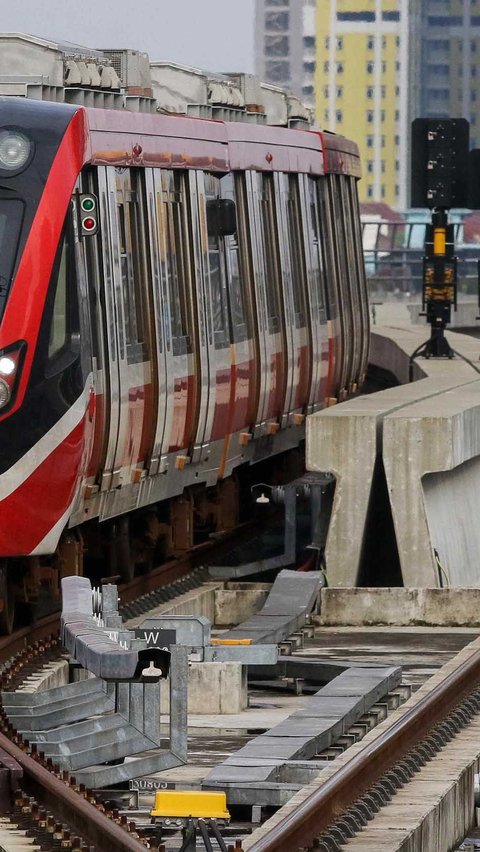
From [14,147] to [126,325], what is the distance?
6.58 feet

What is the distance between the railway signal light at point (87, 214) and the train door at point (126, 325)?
2.45 feet

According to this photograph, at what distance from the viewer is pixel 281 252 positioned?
2002 cm

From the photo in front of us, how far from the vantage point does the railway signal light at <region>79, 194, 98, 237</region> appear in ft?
44.8

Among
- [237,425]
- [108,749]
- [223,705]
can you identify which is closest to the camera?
[108,749]

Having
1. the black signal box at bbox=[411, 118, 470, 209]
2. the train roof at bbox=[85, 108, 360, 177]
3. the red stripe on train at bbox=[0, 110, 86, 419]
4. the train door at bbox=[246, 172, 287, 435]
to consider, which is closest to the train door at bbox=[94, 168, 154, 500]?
the train roof at bbox=[85, 108, 360, 177]

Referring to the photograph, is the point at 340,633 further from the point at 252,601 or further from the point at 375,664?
the point at 375,664

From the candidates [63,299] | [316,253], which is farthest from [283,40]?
A: [63,299]

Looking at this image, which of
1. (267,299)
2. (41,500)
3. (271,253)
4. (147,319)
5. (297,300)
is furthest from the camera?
(297,300)

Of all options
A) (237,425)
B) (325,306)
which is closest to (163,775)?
(237,425)

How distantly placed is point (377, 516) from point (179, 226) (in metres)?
2.47

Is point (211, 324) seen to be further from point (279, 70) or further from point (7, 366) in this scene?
point (279, 70)

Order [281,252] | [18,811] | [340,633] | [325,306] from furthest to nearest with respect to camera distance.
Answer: [325,306]
[281,252]
[340,633]
[18,811]

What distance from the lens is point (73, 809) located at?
844cm

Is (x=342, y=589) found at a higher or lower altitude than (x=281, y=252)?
lower
